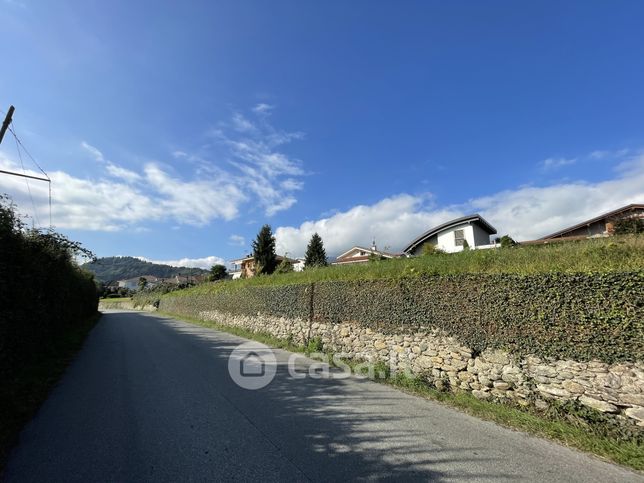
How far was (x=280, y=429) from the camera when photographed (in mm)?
4473

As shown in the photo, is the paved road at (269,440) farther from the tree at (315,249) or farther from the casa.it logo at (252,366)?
the tree at (315,249)

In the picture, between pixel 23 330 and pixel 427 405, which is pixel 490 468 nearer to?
pixel 427 405

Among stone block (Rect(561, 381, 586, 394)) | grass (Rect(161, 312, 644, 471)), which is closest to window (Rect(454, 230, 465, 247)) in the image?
grass (Rect(161, 312, 644, 471))

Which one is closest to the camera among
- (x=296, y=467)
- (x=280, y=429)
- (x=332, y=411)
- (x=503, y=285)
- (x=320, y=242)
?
(x=296, y=467)

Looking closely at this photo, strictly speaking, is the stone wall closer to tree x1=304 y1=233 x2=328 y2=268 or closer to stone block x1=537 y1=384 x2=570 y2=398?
stone block x1=537 y1=384 x2=570 y2=398

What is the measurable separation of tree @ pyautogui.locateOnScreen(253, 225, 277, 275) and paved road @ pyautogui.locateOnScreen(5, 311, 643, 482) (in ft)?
113

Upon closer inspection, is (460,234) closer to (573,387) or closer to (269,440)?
(573,387)

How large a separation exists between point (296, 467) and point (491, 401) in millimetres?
3779

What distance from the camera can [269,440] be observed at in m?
4.12

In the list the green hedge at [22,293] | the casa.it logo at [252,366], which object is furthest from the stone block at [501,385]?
the green hedge at [22,293]

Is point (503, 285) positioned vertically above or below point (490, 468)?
above

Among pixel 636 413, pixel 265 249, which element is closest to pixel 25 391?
pixel 636 413

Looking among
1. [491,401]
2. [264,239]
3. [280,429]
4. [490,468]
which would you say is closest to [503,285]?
[491,401]

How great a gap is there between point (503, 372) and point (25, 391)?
8489mm
